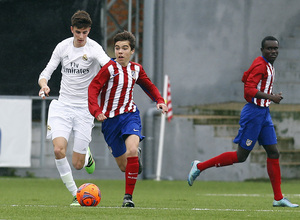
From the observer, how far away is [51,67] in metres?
9.57

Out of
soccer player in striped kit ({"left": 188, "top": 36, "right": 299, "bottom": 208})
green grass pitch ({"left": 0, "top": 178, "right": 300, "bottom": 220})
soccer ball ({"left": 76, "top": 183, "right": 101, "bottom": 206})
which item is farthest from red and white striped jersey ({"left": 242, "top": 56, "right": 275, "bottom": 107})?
soccer ball ({"left": 76, "top": 183, "right": 101, "bottom": 206})

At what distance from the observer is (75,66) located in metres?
9.58

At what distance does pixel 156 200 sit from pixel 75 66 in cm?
197

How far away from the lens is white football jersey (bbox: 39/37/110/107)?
9539 millimetres

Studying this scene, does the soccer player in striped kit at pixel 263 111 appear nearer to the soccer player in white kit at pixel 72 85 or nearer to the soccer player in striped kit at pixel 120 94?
the soccer player in striped kit at pixel 120 94

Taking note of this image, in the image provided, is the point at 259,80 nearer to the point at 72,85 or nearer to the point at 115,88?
the point at 115,88

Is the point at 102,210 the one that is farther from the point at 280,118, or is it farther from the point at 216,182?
the point at 280,118

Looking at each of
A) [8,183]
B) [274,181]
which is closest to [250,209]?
[274,181]

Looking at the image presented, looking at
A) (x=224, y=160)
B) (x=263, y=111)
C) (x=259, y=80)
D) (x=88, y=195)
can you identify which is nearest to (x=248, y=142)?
(x=263, y=111)

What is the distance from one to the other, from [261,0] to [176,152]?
4.72 m

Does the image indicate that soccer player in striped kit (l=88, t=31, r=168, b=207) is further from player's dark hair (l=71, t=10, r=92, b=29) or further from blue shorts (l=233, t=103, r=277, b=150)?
blue shorts (l=233, t=103, r=277, b=150)

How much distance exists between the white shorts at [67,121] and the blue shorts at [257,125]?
177 cm

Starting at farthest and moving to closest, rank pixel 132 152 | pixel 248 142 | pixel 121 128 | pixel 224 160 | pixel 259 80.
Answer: pixel 224 160 < pixel 248 142 < pixel 259 80 < pixel 121 128 < pixel 132 152

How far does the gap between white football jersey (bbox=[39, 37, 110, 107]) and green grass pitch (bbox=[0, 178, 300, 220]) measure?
1.21 metres
